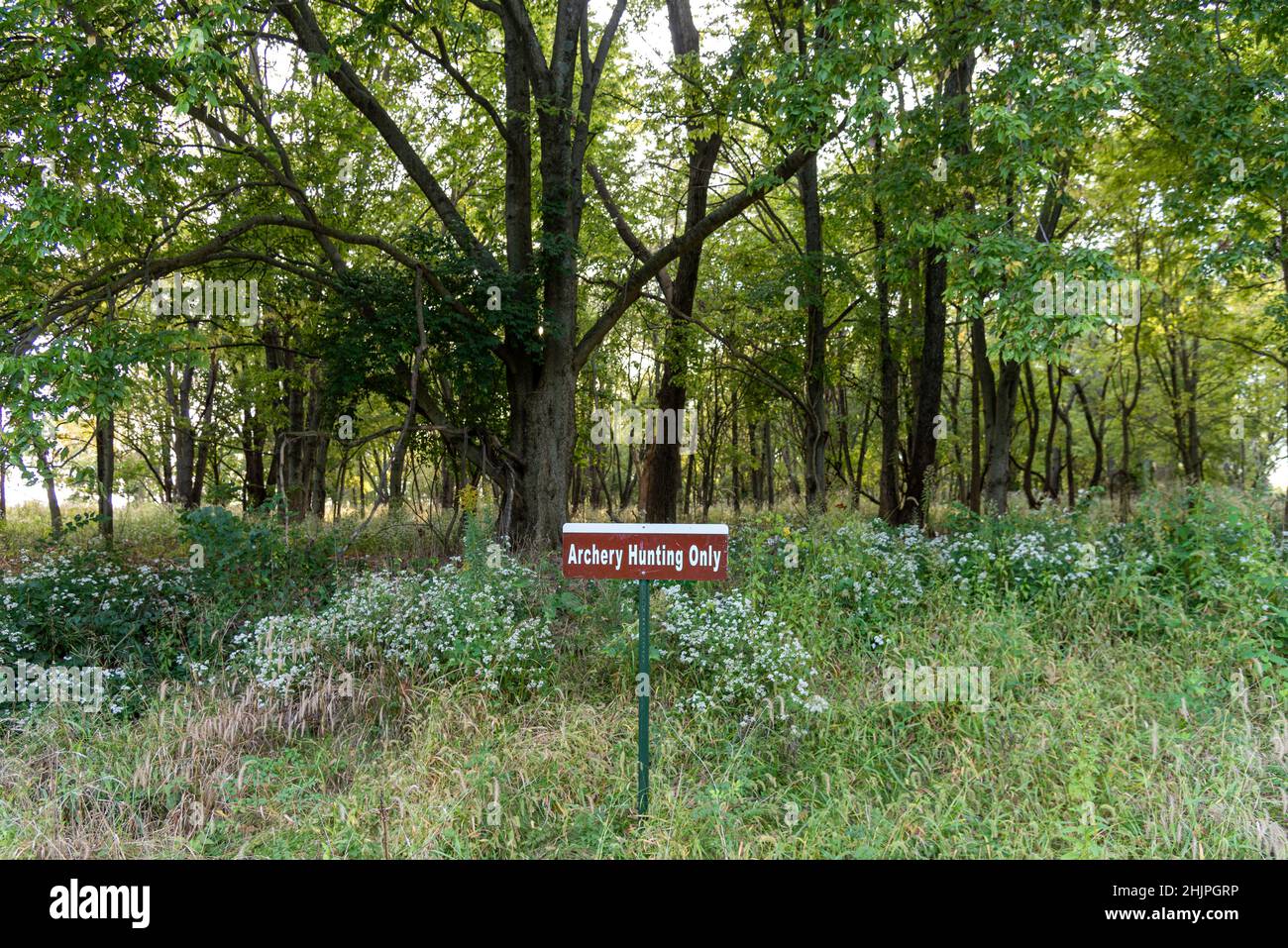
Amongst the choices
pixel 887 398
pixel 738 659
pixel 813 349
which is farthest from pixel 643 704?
pixel 887 398

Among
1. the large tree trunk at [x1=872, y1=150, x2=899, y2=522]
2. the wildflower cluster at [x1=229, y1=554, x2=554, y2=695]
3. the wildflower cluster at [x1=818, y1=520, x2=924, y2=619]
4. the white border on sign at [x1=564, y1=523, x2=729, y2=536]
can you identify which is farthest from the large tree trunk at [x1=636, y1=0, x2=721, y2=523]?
the white border on sign at [x1=564, y1=523, x2=729, y2=536]

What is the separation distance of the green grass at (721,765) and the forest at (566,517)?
0.10 feet

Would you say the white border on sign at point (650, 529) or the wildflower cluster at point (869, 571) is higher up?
the white border on sign at point (650, 529)

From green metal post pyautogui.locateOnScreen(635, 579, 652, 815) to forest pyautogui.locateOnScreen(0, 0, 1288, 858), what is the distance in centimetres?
14

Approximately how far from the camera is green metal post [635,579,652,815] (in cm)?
366

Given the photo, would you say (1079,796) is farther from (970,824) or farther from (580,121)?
(580,121)

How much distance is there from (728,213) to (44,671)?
305 inches

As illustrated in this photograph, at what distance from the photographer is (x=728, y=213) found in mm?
8352

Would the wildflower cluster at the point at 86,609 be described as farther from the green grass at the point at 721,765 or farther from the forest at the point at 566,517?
the green grass at the point at 721,765

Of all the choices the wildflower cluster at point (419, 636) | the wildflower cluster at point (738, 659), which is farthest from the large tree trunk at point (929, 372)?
the wildflower cluster at point (419, 636)

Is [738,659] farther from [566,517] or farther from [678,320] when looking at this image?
[678,320]

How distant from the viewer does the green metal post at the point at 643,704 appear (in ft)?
12.0

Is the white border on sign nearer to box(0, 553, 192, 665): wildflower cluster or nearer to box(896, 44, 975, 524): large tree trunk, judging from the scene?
box(0, 553, 192, 665): wildflower cluster

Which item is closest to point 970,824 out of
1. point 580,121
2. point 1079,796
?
point 1079,796
